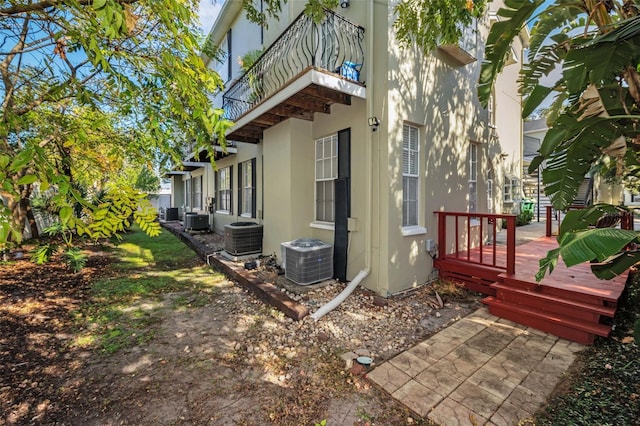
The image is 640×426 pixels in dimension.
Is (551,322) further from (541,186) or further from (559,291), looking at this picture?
(541,186)

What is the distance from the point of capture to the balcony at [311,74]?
5055 millimetres

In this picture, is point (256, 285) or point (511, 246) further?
point (256, 285)

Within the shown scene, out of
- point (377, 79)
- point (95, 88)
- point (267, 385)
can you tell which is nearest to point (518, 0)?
point (377, 79)

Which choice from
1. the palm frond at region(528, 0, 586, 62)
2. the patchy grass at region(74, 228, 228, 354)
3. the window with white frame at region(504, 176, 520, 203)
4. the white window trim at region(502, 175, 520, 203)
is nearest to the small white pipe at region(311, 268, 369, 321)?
the patchy grass at region(74, 228, 228, 354)

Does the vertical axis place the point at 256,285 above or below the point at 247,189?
below

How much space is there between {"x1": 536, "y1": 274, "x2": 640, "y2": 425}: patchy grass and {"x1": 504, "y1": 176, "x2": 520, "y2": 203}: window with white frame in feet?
30.2

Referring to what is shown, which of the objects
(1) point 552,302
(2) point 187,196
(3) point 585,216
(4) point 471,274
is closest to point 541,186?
(4) point 471,274

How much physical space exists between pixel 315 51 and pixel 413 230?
166 inches

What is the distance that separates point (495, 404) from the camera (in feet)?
8.70

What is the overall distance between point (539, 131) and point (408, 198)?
21.3 meters

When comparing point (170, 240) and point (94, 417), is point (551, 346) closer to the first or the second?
point (94, 417)

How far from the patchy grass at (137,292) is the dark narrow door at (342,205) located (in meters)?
2.66

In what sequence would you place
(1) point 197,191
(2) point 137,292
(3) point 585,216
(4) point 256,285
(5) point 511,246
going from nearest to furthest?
(3) point 585,216
(5) point 511,246
(4) point 256,285
(2) point 137,292
(1) point 197,191

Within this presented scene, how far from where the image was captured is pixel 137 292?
571cm
